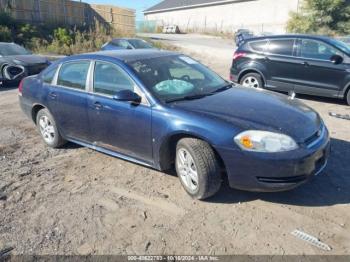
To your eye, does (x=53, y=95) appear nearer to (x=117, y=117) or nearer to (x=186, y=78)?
(x=117, y=117)

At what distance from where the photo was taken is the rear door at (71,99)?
495 cm

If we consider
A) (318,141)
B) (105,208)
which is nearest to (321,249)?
(318,141)

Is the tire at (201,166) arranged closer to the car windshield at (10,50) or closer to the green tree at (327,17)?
the car windshield at (10,50)

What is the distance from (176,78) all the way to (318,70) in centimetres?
491

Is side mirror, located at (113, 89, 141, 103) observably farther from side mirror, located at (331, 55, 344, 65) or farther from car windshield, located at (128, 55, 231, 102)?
side mirror, located at (331, 55, 344, 65)

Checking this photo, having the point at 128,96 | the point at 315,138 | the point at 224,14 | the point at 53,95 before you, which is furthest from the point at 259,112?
the point at 224,14

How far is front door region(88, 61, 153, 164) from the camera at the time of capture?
4.23 metres

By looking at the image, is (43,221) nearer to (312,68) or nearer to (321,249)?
(321,249)

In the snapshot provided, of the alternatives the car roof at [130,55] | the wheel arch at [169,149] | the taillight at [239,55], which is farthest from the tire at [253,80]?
the wheel arch at [169,149]

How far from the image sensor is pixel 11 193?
14.5 feet

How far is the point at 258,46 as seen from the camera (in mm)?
9203

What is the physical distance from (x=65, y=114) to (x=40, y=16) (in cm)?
2602

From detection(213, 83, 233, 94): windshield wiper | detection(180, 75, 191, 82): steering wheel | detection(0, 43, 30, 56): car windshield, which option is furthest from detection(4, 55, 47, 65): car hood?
detection(213, 83, 233, 94): windshield wiper

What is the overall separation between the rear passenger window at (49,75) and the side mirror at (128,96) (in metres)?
1.86
